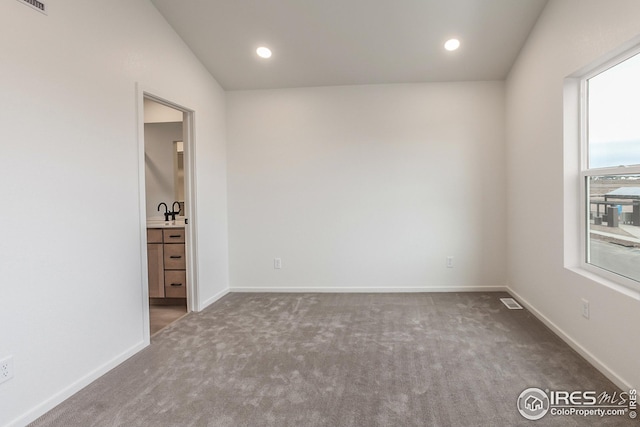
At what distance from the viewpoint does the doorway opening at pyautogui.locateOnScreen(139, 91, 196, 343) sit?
3994 mm

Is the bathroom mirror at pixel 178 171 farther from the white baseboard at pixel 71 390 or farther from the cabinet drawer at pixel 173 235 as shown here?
the white baseboard at pixel 71 390

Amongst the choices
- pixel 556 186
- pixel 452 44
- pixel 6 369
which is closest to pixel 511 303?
pixel 556 186

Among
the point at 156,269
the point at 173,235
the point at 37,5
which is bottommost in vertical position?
the point at 156,269

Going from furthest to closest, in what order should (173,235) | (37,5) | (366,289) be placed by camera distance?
(366,289) < (173,235) < (37,5)

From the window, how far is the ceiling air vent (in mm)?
3450

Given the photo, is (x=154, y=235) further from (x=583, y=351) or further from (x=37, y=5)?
(x=583, y=351)

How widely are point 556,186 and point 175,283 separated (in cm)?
377

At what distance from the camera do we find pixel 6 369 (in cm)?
198

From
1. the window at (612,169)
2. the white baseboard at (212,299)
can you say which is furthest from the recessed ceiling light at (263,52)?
the window at (612,169)

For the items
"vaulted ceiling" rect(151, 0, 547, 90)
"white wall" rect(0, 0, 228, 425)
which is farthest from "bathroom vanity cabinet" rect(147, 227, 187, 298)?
"vaulted ceiling" rect(151, 0, 547, 90)

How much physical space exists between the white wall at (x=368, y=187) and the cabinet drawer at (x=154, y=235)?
0.92 m

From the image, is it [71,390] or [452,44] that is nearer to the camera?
[71,390]

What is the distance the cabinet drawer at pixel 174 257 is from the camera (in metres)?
4.27

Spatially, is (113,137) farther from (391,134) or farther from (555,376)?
(555,376)
